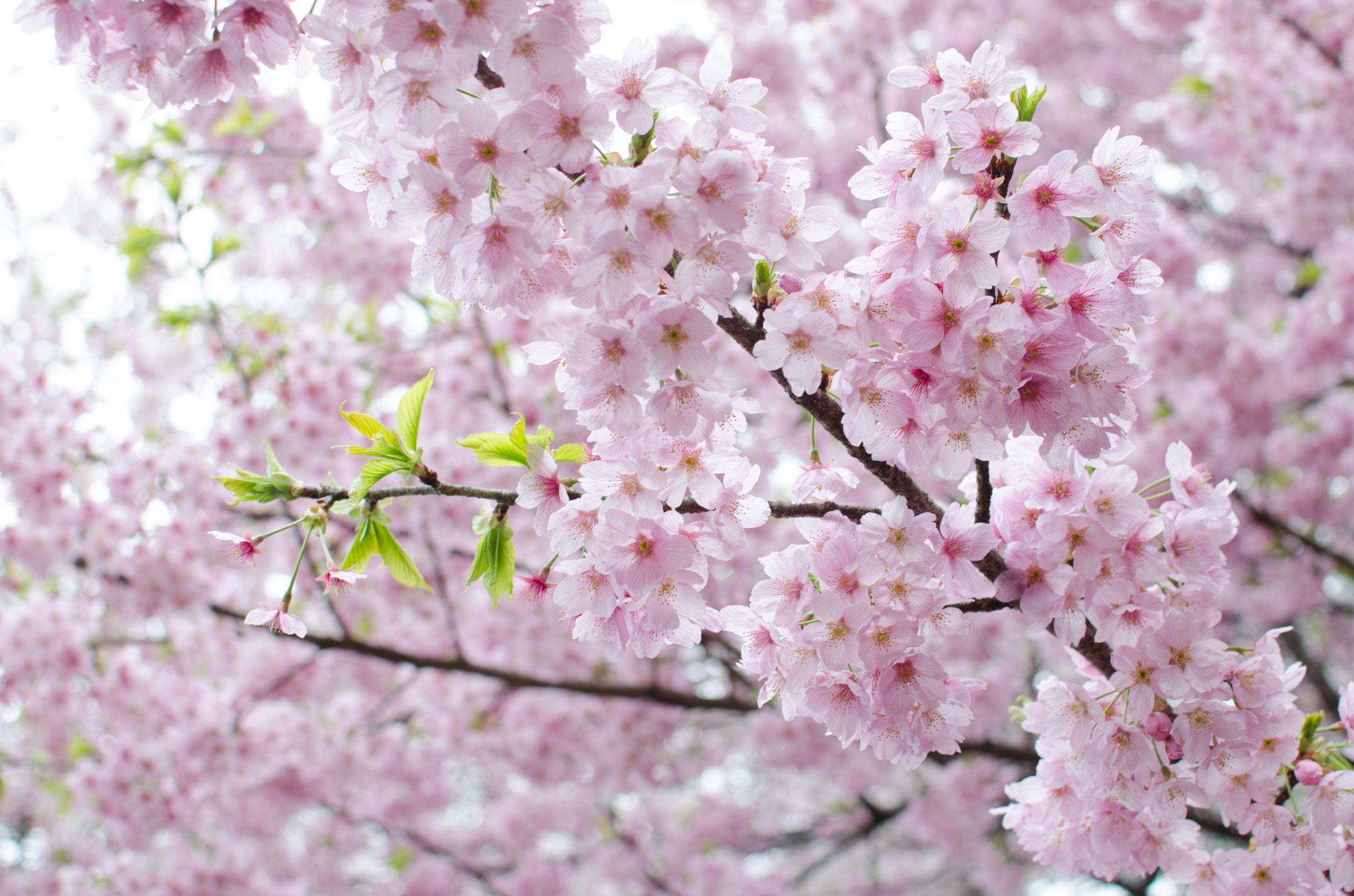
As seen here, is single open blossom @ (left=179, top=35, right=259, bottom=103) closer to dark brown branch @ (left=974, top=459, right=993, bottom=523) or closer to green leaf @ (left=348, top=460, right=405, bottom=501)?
green leaf @ (left=348, top=460, right=405, bottom=501)

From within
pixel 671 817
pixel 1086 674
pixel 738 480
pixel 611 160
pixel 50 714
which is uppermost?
pixel 611 160

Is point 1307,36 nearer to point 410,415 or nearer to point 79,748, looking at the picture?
point 410,415

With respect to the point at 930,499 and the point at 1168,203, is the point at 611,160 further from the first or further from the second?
the point at 1168,203

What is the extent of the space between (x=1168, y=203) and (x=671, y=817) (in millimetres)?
6649

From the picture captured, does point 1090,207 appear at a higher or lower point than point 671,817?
higher

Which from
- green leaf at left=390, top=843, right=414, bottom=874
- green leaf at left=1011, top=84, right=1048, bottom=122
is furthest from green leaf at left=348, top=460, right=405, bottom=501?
green leaf at left=390, top=843, right=414, bottom=874

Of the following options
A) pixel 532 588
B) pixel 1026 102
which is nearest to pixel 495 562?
pixel 532 588

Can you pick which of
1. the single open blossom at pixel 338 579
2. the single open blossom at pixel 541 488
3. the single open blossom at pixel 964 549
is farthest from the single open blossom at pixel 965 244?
the single open blossom at pixel 338 579

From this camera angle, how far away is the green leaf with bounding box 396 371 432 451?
1.61 meters

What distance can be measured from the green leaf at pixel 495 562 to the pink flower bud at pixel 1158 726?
1.14m

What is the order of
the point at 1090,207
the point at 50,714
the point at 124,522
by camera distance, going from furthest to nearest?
the point at 50,714
the point at 124,522
the point at 1090,207

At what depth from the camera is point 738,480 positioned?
1.50 m

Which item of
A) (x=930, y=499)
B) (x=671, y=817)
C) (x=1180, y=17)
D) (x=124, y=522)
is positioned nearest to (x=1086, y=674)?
(x=930, y=499)

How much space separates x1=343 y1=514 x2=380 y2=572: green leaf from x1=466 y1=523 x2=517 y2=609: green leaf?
187 mm
